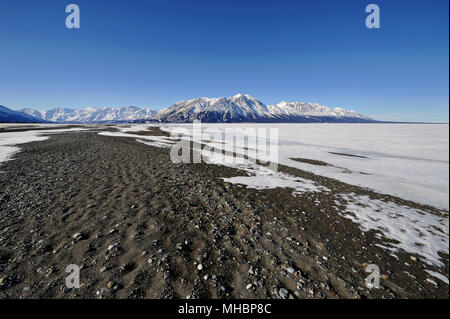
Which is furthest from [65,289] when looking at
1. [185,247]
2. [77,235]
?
[185,247]

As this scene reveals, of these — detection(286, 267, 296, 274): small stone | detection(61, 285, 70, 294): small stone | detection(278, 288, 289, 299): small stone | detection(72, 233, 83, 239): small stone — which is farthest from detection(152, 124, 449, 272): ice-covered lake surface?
detection(61, 285, 70, 294): small stone

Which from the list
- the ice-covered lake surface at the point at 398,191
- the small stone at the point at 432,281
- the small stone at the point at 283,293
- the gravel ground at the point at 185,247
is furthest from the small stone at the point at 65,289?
the ice-covered lake surface at the point at 398,191

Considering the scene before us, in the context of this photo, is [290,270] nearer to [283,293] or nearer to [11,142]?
[283,293]

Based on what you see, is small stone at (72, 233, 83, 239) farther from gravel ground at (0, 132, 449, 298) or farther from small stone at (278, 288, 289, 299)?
small stone at (278, 288, 289, 299)

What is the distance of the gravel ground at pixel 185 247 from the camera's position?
16.3 ft

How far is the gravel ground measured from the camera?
4.96m

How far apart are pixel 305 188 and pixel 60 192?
52.1 ft

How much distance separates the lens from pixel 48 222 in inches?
289

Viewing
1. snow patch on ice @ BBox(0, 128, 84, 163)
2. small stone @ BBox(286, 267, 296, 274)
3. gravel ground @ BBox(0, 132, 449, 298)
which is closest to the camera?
gravel ground @ BBox(0, 132, 449, 298)

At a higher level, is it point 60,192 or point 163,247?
point 60,192

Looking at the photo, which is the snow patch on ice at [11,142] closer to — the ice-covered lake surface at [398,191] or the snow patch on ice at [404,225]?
the ice-covered lake surface at [398,191]

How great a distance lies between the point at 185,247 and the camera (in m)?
6.44
